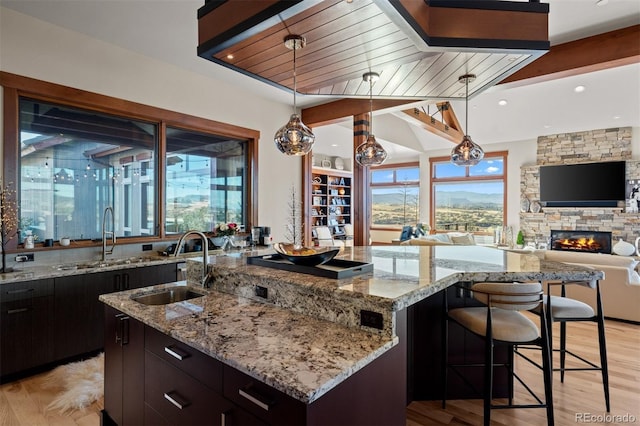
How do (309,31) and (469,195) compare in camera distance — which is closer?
(309,31)

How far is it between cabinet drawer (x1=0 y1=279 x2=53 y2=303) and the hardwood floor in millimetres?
722

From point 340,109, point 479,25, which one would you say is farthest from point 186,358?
point 340,109

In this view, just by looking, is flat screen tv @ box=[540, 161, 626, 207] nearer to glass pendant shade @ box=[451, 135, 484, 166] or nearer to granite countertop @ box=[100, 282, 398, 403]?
glass pendant shade @ box=[451, 135, 484, 166]

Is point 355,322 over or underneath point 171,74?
underneath

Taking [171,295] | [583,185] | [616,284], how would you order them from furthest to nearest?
[583,185], [616,284], [171,295]

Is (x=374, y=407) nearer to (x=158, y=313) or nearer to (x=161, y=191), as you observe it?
(x=158, y=313)

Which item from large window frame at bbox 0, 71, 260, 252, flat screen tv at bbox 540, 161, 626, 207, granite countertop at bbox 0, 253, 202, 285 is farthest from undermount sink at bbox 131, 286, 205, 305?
flat screen tv at bbox 540, 161, 626, 207

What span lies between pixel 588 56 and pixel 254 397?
14.6ft

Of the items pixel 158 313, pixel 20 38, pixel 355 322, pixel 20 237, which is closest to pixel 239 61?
pixel 158 313

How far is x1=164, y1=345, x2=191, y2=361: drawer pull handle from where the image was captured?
1.50 m

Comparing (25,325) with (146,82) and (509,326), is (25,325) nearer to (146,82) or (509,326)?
(146,82)

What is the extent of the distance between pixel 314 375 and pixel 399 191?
35.2 feet

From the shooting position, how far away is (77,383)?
9.07 ft

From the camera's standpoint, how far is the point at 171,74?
428 cm
